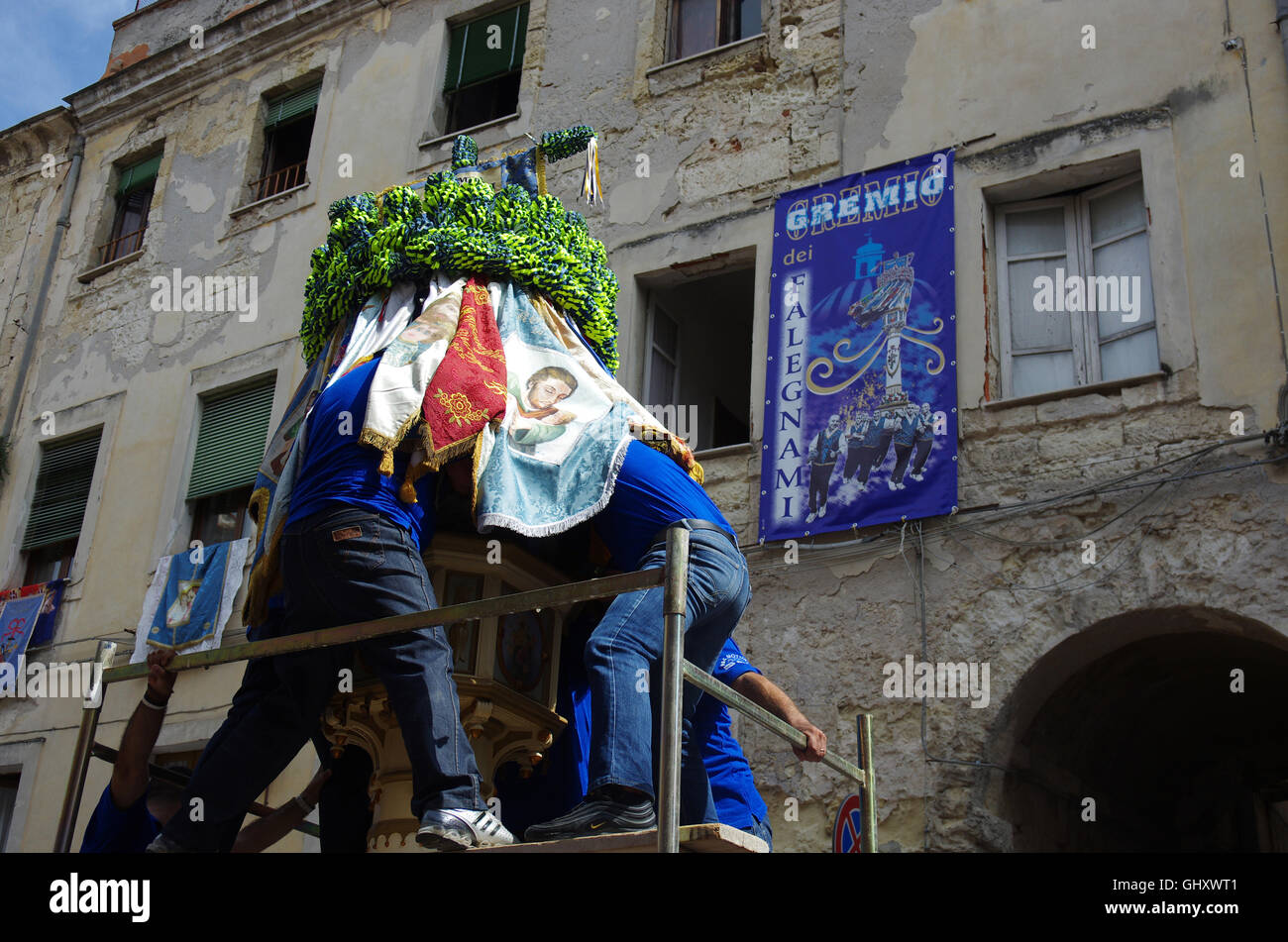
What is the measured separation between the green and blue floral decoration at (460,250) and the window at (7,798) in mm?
7475

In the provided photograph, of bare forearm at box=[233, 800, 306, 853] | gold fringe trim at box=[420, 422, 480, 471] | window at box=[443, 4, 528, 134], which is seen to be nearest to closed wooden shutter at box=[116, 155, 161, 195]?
window at box=[443, 4, 528, 134]

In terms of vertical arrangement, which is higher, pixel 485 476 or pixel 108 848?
pixel 485 476

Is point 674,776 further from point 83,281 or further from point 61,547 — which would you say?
point 83,281

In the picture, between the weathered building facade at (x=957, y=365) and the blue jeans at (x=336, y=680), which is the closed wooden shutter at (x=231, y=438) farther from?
the blue jeans at (x=336, y=680)

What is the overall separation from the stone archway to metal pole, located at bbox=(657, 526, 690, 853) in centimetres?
417

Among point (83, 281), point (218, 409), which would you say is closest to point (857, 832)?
point (218, 409)

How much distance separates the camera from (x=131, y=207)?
45.0ft

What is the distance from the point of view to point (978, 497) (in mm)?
7676

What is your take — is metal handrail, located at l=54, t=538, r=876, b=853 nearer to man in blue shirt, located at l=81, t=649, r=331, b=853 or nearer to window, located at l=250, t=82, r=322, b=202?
man in blue shirt, located at l=81, t=649, r=331, b=853

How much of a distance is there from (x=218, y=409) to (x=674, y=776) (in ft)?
29.8

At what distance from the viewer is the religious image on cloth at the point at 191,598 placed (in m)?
10.3

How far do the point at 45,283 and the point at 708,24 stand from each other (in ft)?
22.6

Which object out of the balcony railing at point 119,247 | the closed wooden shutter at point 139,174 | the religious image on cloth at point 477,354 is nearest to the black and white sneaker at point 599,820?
the religious image on cloth at point 477,354

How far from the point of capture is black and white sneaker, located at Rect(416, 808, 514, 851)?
11.9 ft
